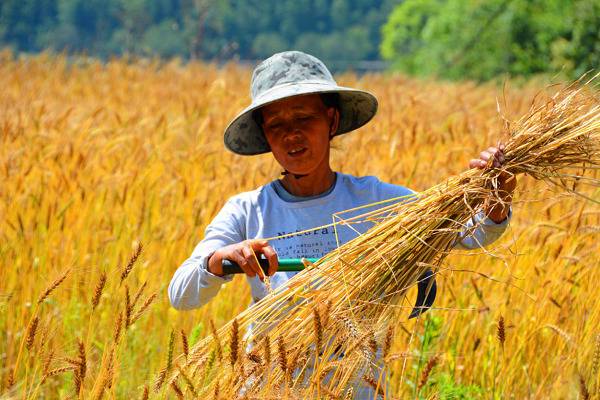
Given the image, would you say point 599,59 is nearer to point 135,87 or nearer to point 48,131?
point 135,87

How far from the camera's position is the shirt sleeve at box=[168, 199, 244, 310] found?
2.37 meters

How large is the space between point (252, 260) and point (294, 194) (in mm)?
532

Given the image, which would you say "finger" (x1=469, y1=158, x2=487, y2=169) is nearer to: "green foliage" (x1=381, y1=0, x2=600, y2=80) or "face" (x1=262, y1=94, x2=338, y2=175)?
"face" (x1=262, y1=94, x2=338, y2=175)

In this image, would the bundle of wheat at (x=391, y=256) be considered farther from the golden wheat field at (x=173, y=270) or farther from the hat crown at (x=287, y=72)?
the hat crown at (x=287, y=72)

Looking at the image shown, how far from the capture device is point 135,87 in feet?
31.1

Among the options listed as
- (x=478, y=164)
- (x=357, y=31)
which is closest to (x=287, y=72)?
(x=478, y=164)

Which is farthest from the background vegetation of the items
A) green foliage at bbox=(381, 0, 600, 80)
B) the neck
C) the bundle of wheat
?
the neck

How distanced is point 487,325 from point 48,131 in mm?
2984

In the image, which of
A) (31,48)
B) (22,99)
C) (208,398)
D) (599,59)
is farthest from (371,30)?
(208,398)

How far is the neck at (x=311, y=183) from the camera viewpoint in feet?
8.64

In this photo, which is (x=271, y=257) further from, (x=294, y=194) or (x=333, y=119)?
(x=333, y=119)

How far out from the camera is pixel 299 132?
259 centimetres

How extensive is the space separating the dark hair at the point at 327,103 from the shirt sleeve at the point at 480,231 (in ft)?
1.91

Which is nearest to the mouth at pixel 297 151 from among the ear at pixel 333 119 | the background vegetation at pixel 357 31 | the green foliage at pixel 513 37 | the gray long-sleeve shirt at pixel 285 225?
the gray long-sleeve shirt at pixel 285 225
